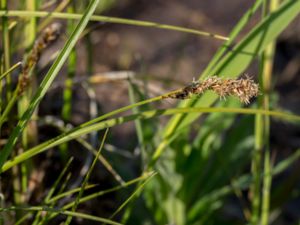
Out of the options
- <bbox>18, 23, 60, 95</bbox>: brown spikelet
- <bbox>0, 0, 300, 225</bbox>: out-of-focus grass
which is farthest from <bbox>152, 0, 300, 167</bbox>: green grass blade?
<bbox>18, 23, 60, 95</bbox>: brown spikelet

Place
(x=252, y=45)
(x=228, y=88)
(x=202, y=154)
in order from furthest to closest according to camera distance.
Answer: (x=202, y=154)
(x=252, y=45)
(x=228, y=88)

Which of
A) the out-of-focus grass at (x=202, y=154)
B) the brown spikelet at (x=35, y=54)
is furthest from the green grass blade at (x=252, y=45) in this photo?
the brown spikelet at (x=35, y=54)

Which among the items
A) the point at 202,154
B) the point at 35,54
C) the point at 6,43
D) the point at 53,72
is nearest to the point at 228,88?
the point at 53,72

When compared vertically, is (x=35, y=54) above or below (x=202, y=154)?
above

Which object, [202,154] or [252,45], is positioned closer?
[252,45]

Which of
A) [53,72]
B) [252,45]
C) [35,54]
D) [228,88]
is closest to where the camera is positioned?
[228,88]

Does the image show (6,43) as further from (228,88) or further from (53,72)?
(228,88)

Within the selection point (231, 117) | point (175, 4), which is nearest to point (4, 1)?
point (231, 117)

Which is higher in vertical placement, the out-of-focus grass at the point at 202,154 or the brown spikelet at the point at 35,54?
the brown spikelet at the point at 35,54

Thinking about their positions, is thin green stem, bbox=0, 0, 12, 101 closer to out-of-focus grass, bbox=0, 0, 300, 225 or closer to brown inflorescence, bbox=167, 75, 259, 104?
out-of-focus grass, bbox=0, 0, 300, 225

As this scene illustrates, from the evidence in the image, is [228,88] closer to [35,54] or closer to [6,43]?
[35,54]

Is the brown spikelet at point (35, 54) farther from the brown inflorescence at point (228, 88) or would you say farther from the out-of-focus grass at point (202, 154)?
the brown inflorescence at point (228, 88)
